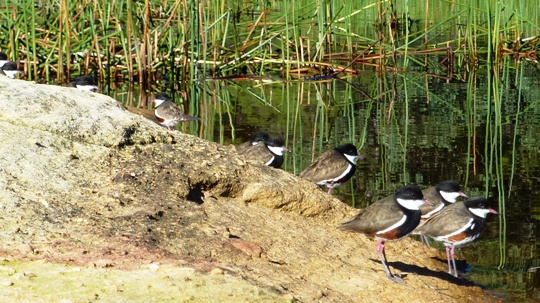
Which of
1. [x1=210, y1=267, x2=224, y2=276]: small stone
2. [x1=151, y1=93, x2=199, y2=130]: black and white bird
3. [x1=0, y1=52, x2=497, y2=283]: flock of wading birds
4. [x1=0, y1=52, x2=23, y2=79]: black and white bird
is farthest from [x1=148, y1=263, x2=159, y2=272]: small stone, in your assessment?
[x1=0, y1=52, x2=23, y2=79]: black and white bird

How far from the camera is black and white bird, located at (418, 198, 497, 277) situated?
816 cm

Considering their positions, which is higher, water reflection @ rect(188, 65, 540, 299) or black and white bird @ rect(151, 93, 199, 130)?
black and white bird @ rect(151, 93, 199, 130)

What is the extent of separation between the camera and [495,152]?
41.6 ft

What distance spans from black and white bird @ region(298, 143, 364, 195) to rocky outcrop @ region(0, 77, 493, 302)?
1.61 metres

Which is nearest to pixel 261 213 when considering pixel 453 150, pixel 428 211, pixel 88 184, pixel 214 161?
pixel 214 161

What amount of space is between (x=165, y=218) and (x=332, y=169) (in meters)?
3.97

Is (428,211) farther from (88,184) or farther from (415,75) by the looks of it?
(415,75)

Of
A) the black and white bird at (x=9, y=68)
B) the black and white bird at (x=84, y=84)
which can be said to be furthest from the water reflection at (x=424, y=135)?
the black and white bird at (x=9, y=68)

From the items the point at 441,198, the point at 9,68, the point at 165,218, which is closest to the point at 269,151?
the point at 441,198

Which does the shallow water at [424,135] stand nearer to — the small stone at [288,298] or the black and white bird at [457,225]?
the black and white bird at [457,225]

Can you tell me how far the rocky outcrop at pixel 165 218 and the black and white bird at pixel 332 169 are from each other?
5.28 feet

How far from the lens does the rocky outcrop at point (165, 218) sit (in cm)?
612

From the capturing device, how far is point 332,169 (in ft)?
35.2

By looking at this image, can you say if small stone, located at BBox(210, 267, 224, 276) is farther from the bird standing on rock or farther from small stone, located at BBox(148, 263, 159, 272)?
the bird standing on rock
